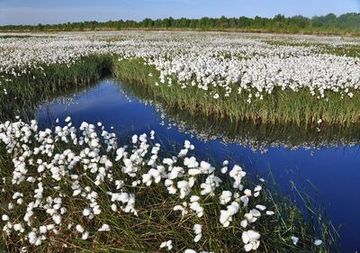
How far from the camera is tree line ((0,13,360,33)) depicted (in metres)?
73.8

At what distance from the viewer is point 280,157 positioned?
11344mm

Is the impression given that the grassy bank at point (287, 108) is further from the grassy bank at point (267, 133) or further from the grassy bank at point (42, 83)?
the grassy bank at point (42, 83)

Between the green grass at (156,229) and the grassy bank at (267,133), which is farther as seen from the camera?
the grassy bank at (267,133)

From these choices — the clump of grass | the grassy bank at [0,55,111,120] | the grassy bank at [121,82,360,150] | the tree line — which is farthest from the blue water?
the tree line

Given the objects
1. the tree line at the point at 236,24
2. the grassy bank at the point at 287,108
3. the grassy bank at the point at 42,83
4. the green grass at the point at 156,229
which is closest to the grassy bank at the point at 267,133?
the grassy bank at the point at 287,108

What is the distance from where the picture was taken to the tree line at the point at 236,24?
7375 cm

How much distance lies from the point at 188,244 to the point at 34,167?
323 cm

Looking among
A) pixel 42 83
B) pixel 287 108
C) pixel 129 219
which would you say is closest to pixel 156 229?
pixel 129 219

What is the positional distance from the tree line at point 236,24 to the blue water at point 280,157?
5830 cm

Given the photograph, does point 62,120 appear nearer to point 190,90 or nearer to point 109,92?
point 190,90

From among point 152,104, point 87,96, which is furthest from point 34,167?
point 87,96

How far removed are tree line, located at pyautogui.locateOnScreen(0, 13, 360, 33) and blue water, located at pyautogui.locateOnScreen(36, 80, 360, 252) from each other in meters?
58.3

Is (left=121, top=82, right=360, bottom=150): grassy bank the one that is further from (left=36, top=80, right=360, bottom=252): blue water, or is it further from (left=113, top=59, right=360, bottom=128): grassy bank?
(left=36, top=80, right=360, bottom=252): blue water

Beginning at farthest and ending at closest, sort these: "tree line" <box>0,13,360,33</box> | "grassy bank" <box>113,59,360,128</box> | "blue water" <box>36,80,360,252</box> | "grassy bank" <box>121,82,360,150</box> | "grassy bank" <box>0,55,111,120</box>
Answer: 1. "tree line" <box>0,13,360,33</box>
2. "grassy bank" <box>0,55,111,120</box>
3. "grassy bank" <box>113,59,360,128</box>
4. "grassy bank" <box>121,82,360,150</box>
5. "blue water" <box>36,80,360,252</box>
